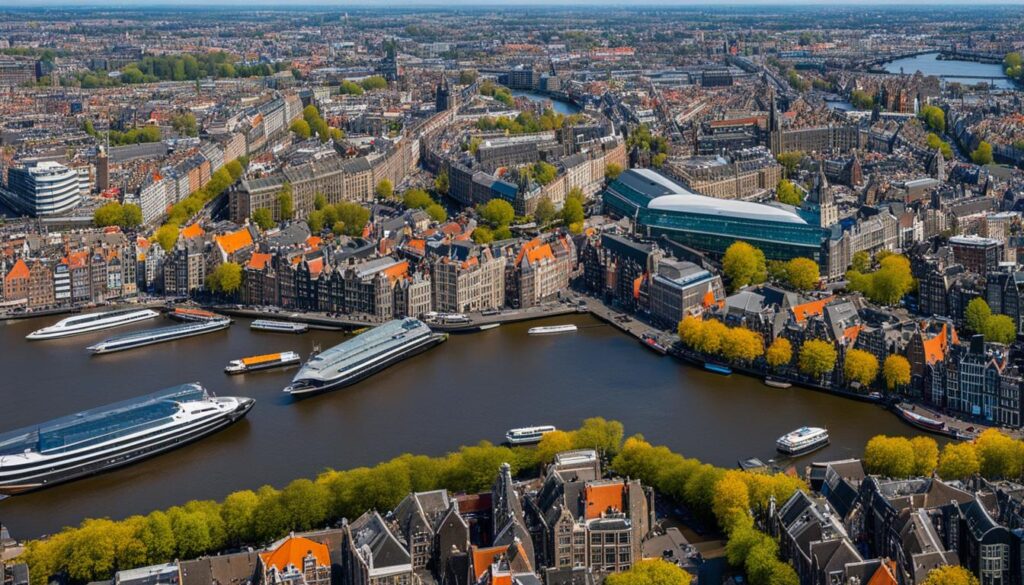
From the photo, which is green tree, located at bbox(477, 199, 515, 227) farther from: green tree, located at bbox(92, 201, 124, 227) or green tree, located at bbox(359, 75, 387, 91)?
green tree, located at bbox(359, 75, 387, 91)

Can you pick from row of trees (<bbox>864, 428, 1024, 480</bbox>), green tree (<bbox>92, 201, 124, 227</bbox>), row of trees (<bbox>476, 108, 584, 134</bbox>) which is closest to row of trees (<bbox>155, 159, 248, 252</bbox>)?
green tree (<bbox>92, 201, 124, 227</bbox>)

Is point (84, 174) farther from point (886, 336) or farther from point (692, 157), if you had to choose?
point (886, 336)

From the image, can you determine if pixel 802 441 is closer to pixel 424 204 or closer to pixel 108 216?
pixel 424 204

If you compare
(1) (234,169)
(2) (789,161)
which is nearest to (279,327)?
(1) (234,169)

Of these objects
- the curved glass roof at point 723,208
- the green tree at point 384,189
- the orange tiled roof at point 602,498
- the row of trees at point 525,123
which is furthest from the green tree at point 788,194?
the orange tiled roof at point 602,498

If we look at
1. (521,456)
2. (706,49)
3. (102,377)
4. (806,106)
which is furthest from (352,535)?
(706,49)

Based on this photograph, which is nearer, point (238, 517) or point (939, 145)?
point (238, 517)

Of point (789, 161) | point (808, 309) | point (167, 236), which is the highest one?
point (789, 161)
